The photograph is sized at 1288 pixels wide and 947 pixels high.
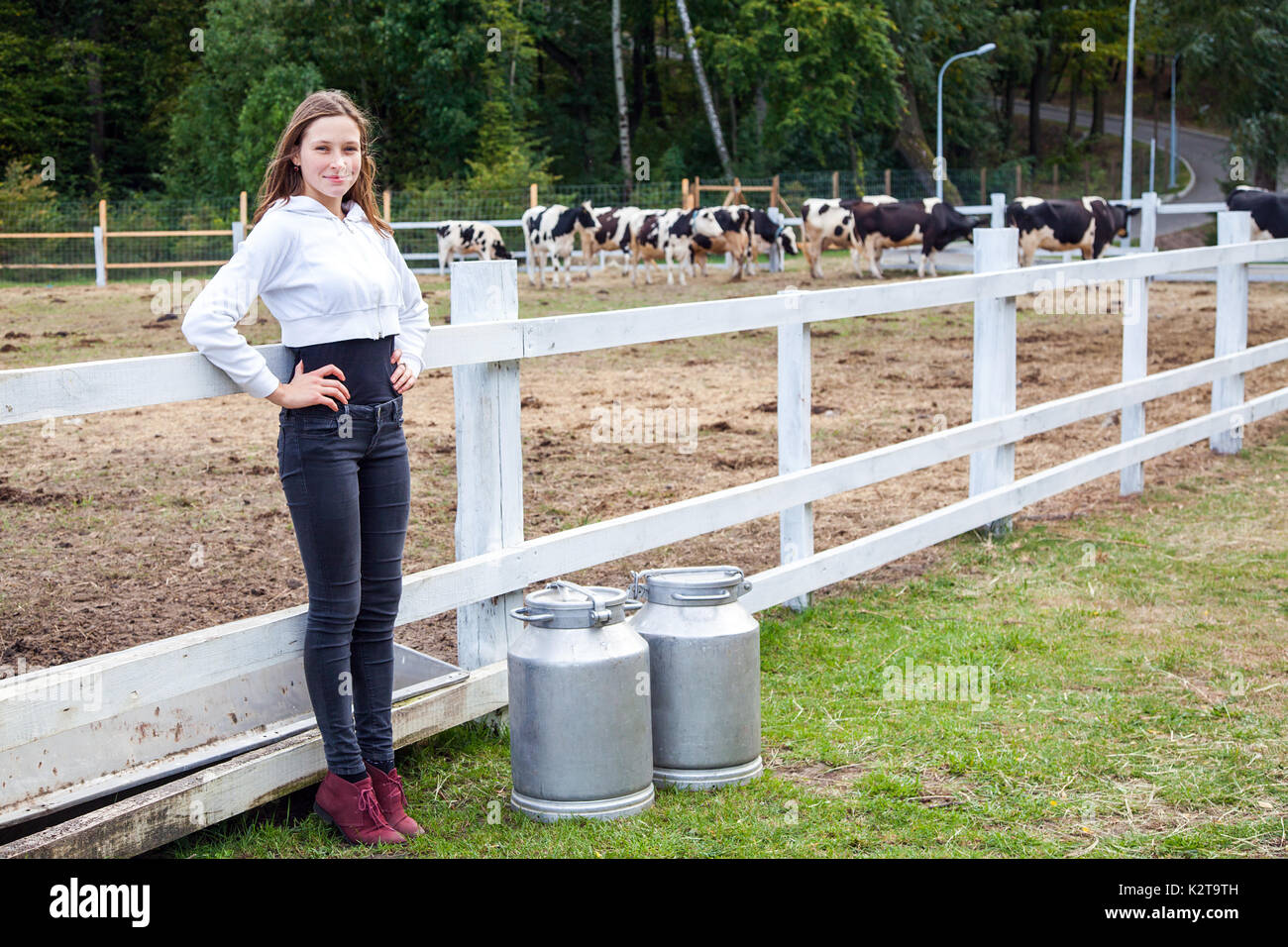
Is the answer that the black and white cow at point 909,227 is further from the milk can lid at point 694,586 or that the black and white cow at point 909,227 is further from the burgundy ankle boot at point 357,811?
the burgundy ankle boot at point 357,811

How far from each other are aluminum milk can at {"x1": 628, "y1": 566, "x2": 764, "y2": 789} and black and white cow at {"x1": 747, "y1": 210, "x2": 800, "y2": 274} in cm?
2062

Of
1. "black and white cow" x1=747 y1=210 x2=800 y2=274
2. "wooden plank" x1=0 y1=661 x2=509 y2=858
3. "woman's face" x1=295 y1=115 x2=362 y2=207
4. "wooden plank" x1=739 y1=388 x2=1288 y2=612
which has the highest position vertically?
"black and white cow" x1=747 y1=210 x2=800 y2=274

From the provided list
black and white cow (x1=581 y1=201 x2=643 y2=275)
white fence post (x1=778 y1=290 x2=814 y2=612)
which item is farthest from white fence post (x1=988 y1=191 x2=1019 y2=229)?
white fence post (x1=778 y1=290 x2=814 y2=612)

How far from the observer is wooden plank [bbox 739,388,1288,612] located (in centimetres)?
523

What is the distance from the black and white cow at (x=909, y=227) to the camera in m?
23.5

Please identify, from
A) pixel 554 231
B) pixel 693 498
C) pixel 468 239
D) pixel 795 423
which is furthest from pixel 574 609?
pixel 468 239

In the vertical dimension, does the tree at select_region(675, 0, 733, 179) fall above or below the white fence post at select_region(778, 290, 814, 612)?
above

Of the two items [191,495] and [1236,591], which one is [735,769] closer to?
[1236,591]

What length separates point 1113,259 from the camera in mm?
7422

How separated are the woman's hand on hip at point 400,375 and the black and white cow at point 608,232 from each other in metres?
20.9

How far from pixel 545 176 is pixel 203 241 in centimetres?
1061

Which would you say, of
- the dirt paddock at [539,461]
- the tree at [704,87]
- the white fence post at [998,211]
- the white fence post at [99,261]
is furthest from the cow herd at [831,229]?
the tree at [704,87]

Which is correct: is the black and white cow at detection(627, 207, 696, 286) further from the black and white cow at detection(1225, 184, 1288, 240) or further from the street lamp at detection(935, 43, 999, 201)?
the street lamp at detection(935, 43, 999, 201)
